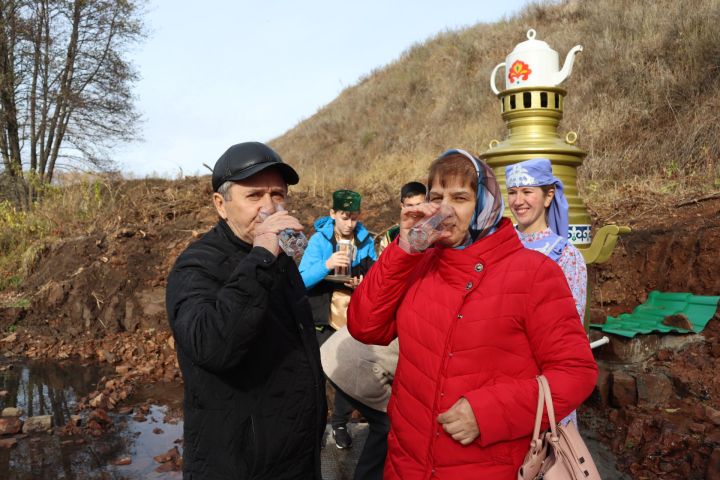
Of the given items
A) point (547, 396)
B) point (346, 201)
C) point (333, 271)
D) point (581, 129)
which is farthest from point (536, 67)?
point (581, 129)

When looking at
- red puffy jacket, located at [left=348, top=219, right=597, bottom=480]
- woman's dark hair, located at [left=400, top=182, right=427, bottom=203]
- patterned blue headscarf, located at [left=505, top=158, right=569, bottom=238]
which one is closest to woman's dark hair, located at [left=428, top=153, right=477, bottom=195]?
red puffy jacket, located at [left=348, top=219, right=597, bottom=480]

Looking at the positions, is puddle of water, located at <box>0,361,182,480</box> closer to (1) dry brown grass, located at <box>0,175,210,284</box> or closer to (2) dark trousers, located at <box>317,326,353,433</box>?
(2) dark trousers, located at <box>317,326,353,433</box>

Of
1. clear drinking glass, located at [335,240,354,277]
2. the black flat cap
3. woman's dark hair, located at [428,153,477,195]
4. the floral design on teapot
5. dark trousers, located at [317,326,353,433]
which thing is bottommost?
dark trousers, located at [317,326,353,433]

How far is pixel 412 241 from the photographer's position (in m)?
1.81

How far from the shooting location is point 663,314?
556 centimetres

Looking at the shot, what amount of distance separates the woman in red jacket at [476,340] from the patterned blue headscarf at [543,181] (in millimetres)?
1311

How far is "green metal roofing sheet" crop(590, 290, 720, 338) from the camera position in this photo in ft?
16.9

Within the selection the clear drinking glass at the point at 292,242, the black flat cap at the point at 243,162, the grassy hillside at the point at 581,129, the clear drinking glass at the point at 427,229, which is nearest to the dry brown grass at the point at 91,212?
the grassy hillside at the point at 581,129

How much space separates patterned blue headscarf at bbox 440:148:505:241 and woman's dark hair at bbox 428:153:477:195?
1 centimetres

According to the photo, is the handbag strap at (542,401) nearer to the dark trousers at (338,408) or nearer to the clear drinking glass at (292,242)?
the clear drinking glass at (292,242)

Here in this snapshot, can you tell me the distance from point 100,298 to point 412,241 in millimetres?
9107

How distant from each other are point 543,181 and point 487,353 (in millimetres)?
1628

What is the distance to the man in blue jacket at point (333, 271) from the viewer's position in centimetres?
405

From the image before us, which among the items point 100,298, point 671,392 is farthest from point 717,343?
point 100,298
